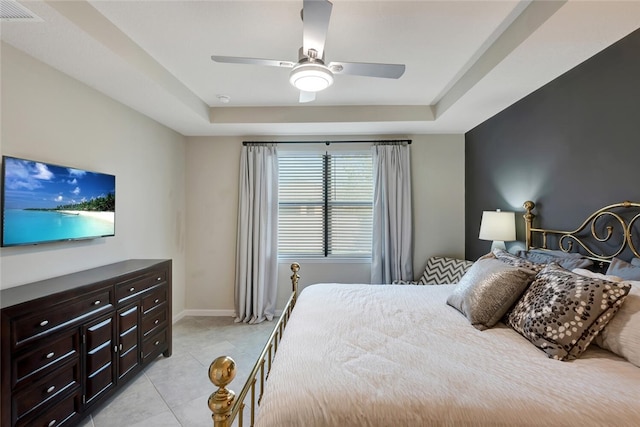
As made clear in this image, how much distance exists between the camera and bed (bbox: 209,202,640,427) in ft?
3.24

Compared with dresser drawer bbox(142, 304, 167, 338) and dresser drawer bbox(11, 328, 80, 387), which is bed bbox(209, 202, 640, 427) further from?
dresser drawer bbox(142, 304, 167, 338)

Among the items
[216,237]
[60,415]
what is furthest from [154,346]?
[216,237]

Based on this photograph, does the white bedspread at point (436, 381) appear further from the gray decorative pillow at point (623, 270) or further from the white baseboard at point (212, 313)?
the white baseboard at point (212, 313)

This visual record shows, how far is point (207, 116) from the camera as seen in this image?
3314 millimetres

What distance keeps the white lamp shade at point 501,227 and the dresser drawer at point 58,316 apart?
3215 mm

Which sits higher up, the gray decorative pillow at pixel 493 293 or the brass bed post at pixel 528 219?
the brass bed post at pixel 528 219

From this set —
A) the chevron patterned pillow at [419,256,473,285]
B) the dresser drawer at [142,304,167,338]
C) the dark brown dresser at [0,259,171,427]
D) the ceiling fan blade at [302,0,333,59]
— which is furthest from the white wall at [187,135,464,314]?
the ceiling fan blade at [302,0,333,59]

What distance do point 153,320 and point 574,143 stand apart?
3.72 meters

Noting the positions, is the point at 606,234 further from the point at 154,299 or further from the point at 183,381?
the point at 154,299

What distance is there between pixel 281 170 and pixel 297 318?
8.46 feet

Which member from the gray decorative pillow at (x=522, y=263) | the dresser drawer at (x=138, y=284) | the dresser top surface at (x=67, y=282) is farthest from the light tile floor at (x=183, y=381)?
the gray decorative pillow at (x=522, y=263)

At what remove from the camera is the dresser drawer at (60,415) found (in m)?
1.59

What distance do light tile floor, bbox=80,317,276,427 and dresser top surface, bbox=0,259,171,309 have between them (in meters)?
0.94

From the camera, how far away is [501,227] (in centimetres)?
266
